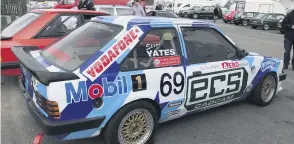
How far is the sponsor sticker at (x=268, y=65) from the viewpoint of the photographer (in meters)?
4.31

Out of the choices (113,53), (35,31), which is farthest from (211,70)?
(35,31)

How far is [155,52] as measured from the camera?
3.17m

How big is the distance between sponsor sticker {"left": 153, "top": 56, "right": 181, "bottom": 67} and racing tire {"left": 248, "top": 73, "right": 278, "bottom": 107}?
1791 millimetres

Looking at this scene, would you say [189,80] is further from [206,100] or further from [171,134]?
[171,134]

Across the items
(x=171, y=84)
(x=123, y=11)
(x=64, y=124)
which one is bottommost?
(x=64, y=124)

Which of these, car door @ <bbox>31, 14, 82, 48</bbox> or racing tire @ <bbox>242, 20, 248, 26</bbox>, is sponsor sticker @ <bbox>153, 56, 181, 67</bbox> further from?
racing tire @ <bbox>242, 20, 248, 26</bbox>

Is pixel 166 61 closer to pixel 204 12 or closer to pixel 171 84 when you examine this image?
pixel 171 84

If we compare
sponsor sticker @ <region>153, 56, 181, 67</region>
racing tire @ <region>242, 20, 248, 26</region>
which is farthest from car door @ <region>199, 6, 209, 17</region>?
sponsor sticker @ <region>153, 56, 181, 67</region>

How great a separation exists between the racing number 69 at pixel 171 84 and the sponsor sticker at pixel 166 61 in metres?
0.12

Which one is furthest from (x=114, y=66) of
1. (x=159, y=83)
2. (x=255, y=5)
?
(x=255, y=5)

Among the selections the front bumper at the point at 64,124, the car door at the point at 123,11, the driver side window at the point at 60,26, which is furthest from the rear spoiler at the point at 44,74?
the car door at the point at 123,11

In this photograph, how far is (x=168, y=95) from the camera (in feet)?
10.5

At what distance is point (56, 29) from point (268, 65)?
3640 millimetres

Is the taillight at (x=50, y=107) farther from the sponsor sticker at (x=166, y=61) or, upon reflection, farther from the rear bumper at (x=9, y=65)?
the rear bumper at (x=9, y=65)
